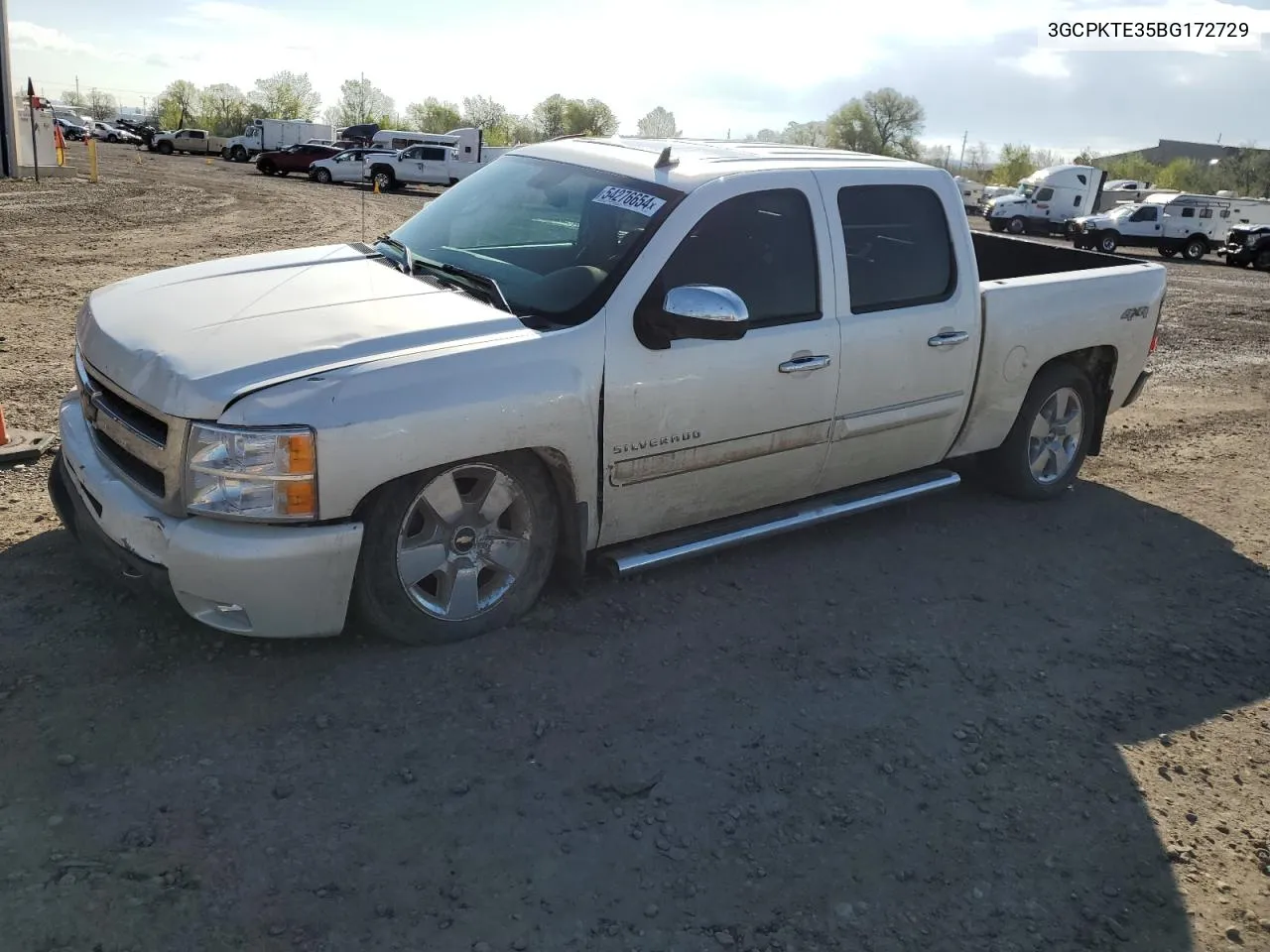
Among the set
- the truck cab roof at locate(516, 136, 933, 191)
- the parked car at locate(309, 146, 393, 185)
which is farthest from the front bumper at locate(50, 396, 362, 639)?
the parked car at locate(309, 146, 393, 185)

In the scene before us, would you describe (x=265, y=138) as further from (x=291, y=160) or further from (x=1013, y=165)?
(x=1013, y=165)

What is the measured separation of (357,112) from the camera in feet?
434

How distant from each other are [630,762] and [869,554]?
2237 millimetres

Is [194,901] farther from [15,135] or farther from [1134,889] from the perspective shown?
[15,135]

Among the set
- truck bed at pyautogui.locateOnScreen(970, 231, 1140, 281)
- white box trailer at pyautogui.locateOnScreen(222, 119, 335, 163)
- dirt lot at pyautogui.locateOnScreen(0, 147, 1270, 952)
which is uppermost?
white box trailer at pyautogui.locateOnScreen(222, 119, 335, 163)

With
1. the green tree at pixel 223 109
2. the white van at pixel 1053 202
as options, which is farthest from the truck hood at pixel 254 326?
the green tree at pixel 223 109

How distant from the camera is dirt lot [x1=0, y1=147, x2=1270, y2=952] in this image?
277 cm

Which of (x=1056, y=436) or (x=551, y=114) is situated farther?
(x=551, y=114)

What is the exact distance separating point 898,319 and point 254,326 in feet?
9.14

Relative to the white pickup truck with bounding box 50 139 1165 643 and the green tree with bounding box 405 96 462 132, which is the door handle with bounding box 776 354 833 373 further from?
the green tree with bounding box 405 96 462 132

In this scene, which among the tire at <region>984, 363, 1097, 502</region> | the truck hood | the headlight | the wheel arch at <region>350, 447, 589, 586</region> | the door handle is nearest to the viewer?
the headlight

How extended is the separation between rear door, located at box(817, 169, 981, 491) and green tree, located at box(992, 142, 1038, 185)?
325 feet

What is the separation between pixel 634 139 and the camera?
5.29m

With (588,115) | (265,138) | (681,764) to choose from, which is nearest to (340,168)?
(265,138)
